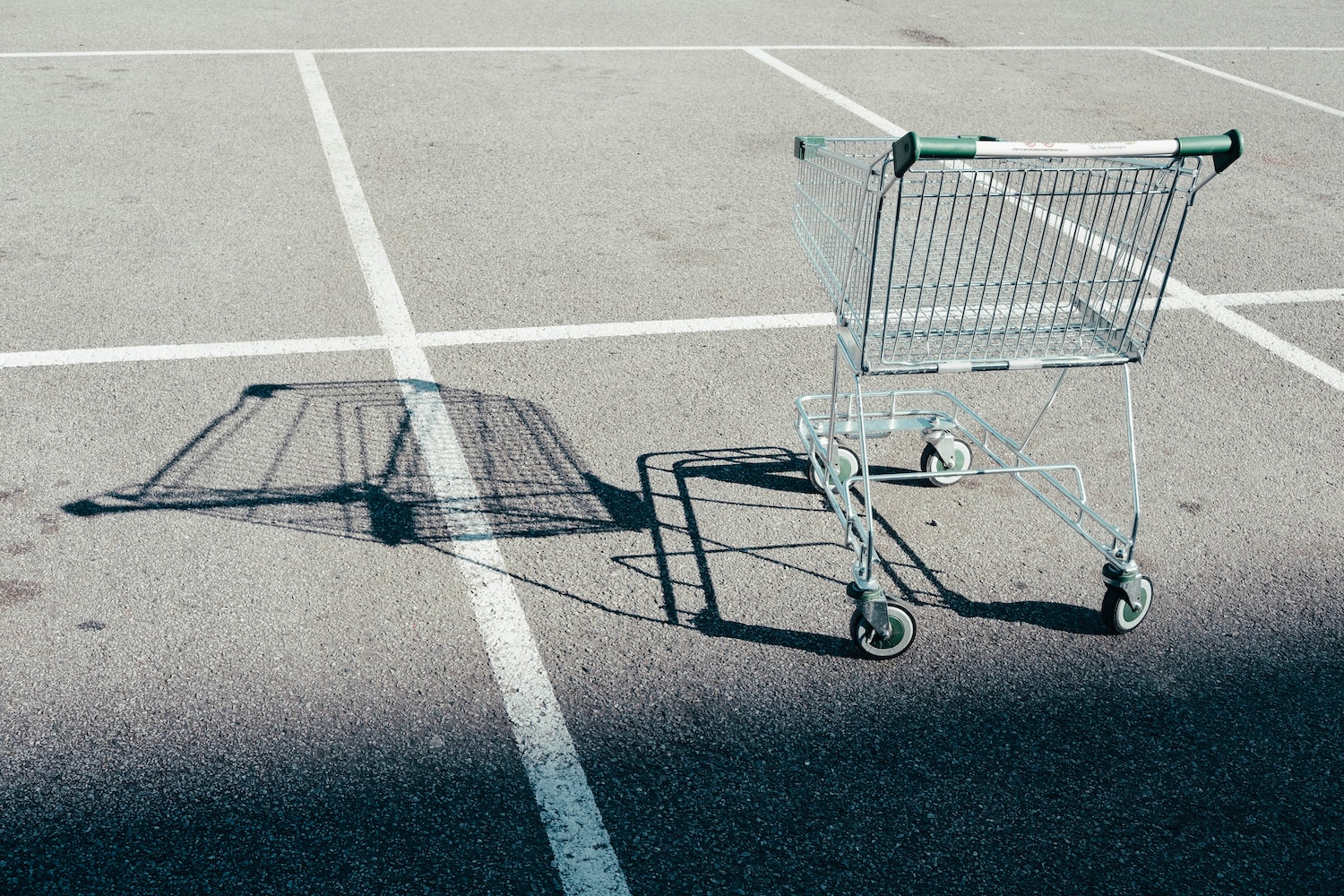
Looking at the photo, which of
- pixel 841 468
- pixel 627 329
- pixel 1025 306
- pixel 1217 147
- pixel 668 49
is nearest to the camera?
pixel 1217 147

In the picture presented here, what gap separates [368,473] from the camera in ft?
14.0

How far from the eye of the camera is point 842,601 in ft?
12.1

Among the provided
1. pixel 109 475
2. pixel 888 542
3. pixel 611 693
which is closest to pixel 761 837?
pixel 611 693

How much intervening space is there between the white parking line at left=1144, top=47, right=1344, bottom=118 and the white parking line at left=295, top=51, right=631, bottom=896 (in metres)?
8.77

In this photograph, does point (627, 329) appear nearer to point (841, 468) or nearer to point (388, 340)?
point (388, 340)

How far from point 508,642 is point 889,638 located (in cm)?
120

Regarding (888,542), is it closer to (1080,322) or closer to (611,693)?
(1080,322)

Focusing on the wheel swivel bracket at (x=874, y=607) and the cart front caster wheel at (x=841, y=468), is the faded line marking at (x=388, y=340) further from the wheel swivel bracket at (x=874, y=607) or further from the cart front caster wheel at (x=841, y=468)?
the wheel swivel bracket at (x=874, y=607)

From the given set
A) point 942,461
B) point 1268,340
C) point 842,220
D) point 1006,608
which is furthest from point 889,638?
point 1268,340

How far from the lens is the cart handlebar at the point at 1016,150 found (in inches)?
116

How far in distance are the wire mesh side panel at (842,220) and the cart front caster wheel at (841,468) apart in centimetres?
66

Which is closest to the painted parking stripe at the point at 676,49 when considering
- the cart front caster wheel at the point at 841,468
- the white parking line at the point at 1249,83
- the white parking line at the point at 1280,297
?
the white parking line at the point at 1249,83

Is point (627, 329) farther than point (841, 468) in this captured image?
Yes

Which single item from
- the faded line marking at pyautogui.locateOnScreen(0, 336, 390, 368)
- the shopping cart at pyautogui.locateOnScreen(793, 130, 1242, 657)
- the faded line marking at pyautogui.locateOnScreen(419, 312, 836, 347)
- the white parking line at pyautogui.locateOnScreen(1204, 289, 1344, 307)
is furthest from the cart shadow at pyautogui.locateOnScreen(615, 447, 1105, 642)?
the white parking line at pyautogui.locateOnScreen(1204, 289, 1344, 307)
